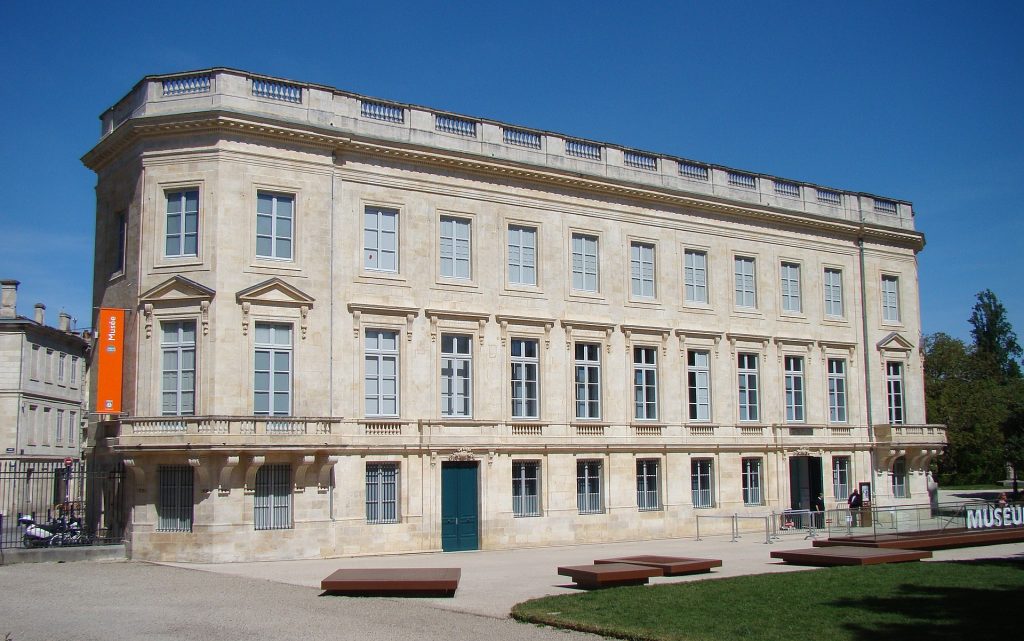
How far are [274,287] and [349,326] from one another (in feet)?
7.81

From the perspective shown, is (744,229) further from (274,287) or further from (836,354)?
(274,287)

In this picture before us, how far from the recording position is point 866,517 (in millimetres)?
28375

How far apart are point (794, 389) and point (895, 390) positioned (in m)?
5.47

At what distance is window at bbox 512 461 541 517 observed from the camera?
3045cm

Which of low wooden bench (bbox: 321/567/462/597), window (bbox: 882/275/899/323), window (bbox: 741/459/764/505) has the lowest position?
low wooden bench (bbox: 321/567/462/597)

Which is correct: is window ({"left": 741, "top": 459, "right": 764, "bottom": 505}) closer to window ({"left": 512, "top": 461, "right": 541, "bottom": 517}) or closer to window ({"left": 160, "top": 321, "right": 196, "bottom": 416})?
window ({"left": 512, "top": 461, "right": 541, "bottom": 517})

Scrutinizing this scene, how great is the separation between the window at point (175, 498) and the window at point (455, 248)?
9305 millimetres

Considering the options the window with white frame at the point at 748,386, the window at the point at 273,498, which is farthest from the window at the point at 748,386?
the window at the point at 273,498

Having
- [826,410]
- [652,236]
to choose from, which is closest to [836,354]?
[826,410]

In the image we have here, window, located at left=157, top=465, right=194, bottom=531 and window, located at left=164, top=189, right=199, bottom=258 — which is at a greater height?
window, located at left=164, top=189, right=199, bottom=258

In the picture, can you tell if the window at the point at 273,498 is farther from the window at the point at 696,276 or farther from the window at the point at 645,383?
the window at the point at 696,276

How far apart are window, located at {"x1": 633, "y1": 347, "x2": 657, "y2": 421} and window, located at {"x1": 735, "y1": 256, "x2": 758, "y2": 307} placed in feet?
15.7

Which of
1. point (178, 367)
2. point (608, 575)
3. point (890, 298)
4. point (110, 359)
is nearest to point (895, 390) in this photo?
point (890, 298)

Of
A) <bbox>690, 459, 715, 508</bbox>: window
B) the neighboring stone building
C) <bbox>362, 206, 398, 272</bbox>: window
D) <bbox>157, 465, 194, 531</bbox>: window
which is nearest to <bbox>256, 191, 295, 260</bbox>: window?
the neighboring stone building
